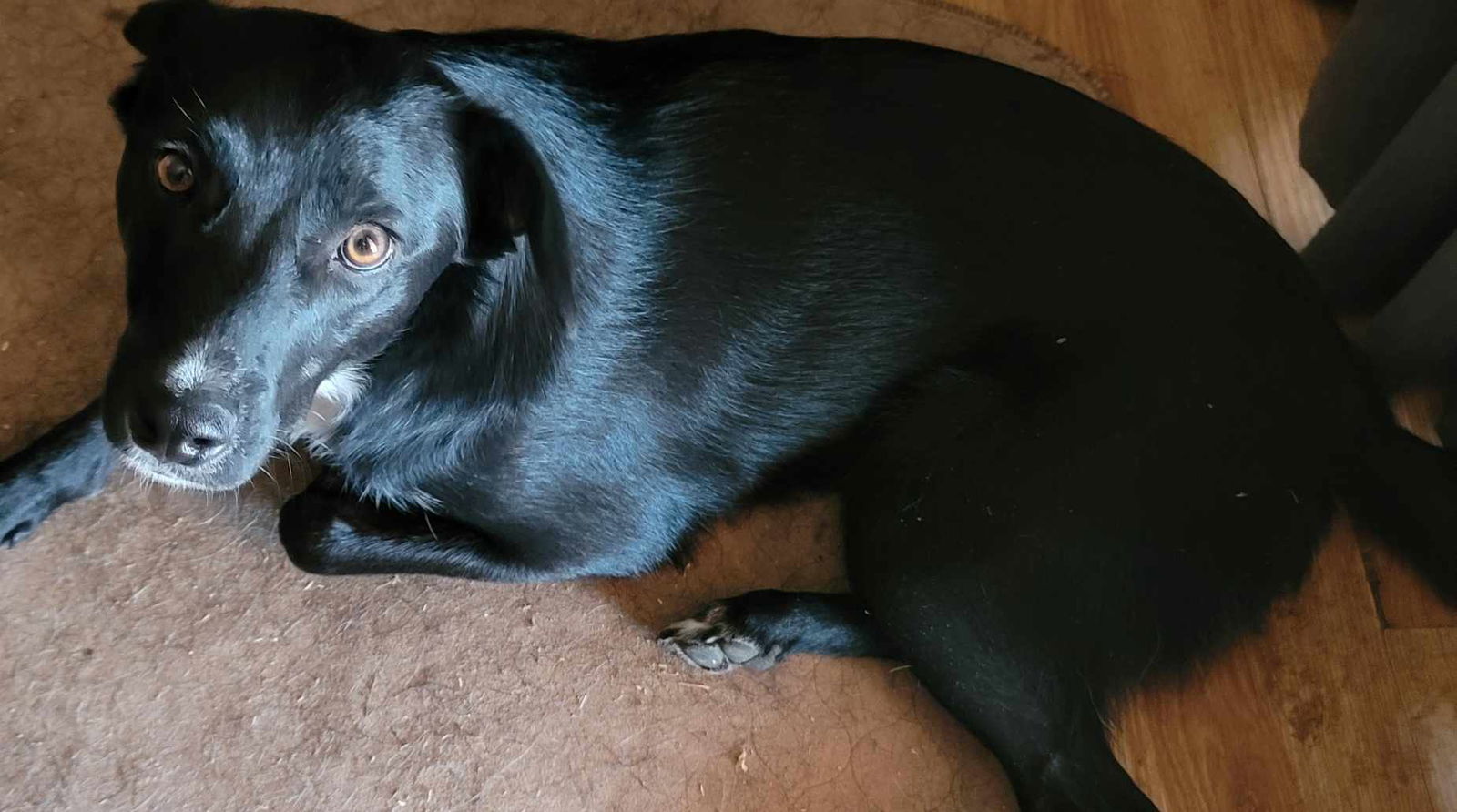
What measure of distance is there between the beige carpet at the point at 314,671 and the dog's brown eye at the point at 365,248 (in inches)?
28.5

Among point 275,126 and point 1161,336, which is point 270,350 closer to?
point 275,126

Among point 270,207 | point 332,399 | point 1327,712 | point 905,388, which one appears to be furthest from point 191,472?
point 1327,712

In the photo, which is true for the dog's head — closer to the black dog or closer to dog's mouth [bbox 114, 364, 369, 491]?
dog's mouth [bbox 114, 364, 369, 491]

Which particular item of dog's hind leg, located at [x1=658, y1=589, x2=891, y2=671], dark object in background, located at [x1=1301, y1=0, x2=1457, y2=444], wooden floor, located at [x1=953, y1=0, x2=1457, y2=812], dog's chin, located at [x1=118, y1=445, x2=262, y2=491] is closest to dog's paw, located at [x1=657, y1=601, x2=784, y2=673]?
dog's hind leg, located at [x1=658, y1=589, x2=891, y2=671]

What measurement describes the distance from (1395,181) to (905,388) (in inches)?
33.3

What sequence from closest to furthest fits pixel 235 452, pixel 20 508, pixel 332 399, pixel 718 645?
pixel 235 452, pixel 332 399, pixel 20 508, pixel 718 645

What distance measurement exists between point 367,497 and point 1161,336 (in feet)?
3.76

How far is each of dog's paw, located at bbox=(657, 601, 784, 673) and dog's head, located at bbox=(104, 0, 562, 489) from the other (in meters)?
0.74

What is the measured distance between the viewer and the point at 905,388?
5.93ft

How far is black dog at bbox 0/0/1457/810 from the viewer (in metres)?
1.59

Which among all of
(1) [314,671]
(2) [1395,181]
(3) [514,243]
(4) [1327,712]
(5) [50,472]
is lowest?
(1) [314,671]

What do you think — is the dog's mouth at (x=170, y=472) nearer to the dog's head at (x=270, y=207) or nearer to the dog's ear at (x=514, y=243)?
the dog's head at (x=270, y=207)

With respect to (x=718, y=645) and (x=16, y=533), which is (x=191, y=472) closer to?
(x=16, y=533)

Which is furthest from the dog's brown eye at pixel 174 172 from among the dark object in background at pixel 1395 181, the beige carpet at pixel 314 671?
the dark object in background at pixel 1395 181
